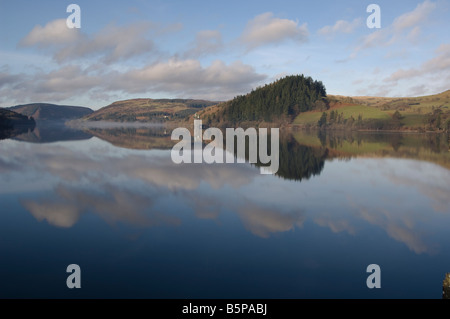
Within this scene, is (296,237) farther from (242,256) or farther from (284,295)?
(284,295)

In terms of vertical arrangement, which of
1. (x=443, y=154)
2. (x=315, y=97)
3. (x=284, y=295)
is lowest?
(x=284, y=295)

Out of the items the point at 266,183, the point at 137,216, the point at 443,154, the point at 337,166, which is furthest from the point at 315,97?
the point at 137,216

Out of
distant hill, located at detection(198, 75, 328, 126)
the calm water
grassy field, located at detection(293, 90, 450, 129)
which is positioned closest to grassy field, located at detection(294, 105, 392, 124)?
grassy field, located at detection(293, 90, 450, 129)

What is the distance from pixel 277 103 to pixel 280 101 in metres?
1.40

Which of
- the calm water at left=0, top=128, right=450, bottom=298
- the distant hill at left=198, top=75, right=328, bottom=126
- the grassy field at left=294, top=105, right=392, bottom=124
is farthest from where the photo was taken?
the distant hill at left=198, top=75, right=328, bottom=126

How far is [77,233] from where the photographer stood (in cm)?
1129

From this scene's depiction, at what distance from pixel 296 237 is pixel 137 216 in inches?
242

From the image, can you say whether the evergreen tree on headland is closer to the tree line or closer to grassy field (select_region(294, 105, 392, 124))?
the tree line

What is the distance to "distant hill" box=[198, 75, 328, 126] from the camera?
4464 inches

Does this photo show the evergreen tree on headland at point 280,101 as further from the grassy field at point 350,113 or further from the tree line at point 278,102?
the grassy field at point 350,113

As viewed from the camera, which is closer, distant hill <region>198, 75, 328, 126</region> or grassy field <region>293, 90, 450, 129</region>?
grassy field <region>293, 90, 450, 129</region>

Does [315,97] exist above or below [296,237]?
above

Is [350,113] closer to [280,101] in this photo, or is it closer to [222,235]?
[280,101]

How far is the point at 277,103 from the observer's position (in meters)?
116
